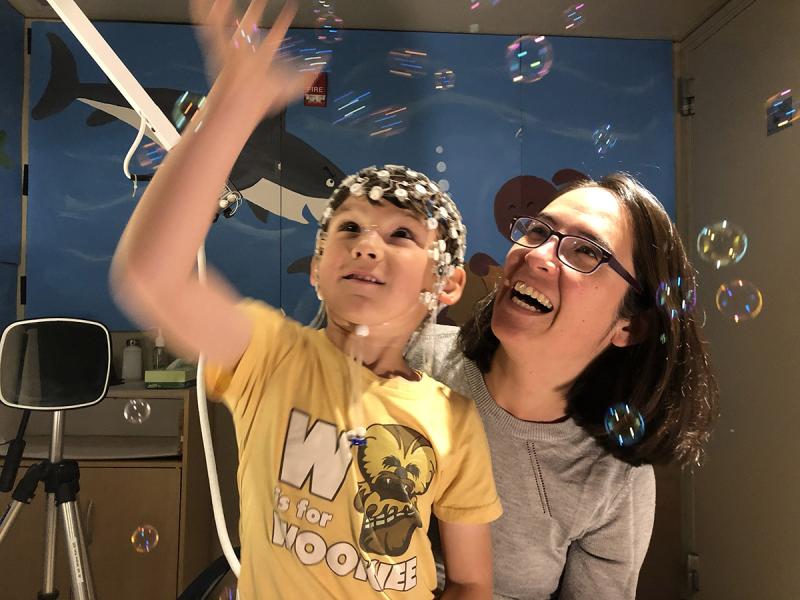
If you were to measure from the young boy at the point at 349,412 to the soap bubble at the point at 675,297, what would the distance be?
1.52 ft

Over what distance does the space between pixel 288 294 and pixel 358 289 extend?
1.80 m

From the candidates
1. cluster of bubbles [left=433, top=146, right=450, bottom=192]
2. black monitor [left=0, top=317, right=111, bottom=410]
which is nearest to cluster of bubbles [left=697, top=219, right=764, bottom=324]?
cluster of bubbles [left=433, top=146, right=450, bottom=192]

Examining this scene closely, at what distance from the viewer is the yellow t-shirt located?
0.72m

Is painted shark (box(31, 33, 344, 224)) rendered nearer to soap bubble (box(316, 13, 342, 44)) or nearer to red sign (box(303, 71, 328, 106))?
red sign (box(303, 71, 328, 106))

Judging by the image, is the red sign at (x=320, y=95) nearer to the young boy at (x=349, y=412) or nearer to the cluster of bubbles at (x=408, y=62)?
the cluster of bubbles at (x=408, y=62)

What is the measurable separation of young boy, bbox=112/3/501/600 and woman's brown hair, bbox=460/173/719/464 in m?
0.42

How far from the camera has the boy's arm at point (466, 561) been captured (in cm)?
87

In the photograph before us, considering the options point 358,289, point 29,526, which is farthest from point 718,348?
point 29,526

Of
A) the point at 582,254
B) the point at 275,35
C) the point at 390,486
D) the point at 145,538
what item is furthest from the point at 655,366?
the point at 145,538

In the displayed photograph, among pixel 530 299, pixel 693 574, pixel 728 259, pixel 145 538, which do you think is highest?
pixel 728 259

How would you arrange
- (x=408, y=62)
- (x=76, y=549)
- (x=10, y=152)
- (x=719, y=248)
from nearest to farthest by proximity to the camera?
(x=719, y=248)
(x=76, y=549)
(x=10, y=152)
(x=408, y=62)

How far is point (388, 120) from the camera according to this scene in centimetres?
247

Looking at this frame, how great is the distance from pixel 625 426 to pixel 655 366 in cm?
14

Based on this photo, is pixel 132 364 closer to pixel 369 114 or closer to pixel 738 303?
pixel 369 114
